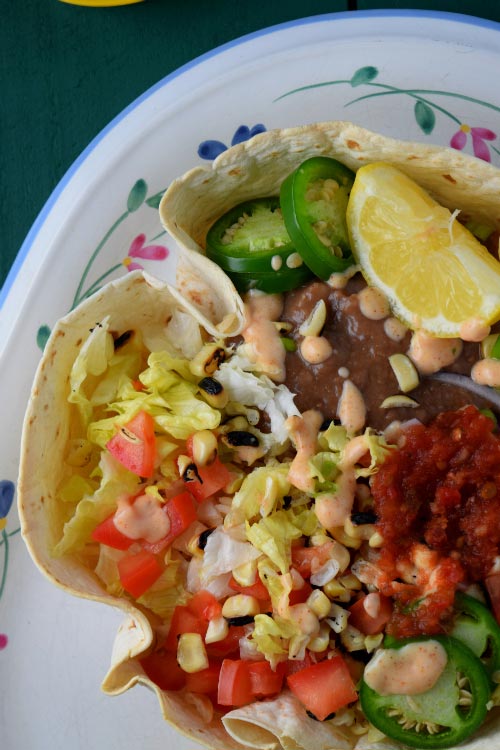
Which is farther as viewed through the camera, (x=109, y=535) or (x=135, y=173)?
(x=135, y=173)

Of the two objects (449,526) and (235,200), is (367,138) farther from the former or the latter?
(449,526)

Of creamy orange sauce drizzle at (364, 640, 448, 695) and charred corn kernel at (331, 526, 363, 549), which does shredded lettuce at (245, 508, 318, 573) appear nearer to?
charred corn kernel at (331, 526, 363, 549)

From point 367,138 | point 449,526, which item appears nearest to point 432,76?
point 367,138

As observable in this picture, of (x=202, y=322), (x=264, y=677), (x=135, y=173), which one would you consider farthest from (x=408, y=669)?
(x=135, y=173)

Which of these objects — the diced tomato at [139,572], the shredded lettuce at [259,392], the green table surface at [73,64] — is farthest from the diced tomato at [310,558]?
the green table surface at [73,64]

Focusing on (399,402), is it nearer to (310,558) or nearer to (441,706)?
(310,558)

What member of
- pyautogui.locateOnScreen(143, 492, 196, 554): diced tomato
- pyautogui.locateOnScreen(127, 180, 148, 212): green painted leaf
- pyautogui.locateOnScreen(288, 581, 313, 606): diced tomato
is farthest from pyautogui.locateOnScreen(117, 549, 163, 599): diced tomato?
pyautogui.locateOnScreen(127, 180, 148, 212): green painted leaf
